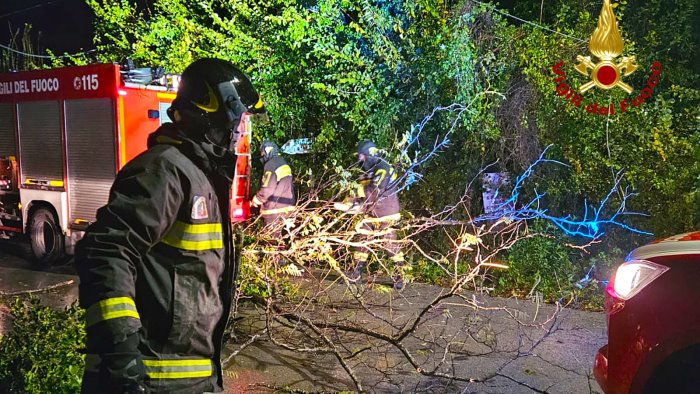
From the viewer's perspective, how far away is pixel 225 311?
2377mm

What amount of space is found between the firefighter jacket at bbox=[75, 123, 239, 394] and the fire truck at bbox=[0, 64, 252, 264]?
615 centimetres

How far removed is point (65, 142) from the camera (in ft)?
28.2

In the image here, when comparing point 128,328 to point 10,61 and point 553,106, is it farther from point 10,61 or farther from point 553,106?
point 10,61

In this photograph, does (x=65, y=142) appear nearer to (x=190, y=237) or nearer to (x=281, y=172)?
(x=281, y=172)

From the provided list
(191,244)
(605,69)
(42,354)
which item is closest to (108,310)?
(191,244)

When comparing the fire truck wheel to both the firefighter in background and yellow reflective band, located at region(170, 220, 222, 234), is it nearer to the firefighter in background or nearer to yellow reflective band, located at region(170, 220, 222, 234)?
the firefighter in background

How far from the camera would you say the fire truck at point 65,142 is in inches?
319

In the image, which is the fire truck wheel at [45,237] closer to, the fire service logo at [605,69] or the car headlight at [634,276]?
the fire service logo at [605,69]

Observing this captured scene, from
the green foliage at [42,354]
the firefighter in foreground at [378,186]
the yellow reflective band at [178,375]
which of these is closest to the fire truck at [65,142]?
the firefighter in foreground at [378,186]

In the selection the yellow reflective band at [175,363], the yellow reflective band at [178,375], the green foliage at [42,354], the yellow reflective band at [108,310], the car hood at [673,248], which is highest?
the yellow reflective band at [108,310]

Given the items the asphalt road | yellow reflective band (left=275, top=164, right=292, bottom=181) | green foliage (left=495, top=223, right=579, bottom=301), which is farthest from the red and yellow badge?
yellow reflective band (left=275, top=164, right=292, bottom=181)

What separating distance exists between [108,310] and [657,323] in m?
2.62

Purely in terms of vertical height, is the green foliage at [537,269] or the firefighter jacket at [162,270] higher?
the firefighter jacket at [162,270]

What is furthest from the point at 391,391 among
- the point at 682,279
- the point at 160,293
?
the point at 160,293
